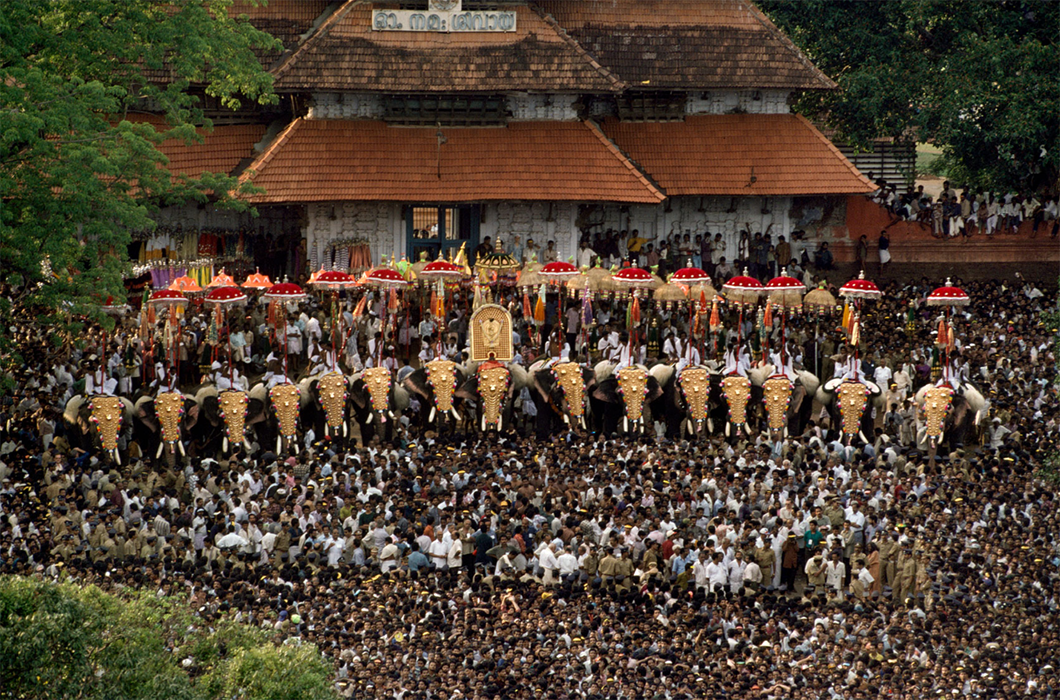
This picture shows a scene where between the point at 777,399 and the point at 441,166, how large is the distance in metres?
10.6

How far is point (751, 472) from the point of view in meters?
28.3

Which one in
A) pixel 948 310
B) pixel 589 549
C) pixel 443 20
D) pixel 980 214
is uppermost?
pixel 443 20

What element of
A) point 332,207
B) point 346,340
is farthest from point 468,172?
point 346,340

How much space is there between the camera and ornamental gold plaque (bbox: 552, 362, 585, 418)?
99.8 feet

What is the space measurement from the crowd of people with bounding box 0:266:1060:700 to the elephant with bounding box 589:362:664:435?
0.39 metres

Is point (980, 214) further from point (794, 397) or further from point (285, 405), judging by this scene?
point (285, 405)

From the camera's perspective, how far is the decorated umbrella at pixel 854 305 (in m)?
31.4

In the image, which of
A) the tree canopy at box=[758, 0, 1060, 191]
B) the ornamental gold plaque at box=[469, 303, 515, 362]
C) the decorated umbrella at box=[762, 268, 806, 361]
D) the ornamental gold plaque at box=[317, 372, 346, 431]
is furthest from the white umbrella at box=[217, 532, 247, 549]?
the tree canopy at box=[758, 0, 1060, 191]

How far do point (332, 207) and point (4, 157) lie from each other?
33.2 ft

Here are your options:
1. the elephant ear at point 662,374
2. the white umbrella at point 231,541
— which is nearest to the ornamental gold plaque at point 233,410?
the white umbrella at point 231,541

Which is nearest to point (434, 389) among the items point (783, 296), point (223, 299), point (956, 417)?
point (223, 299)

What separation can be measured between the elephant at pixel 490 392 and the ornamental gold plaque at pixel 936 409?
6.94 metres

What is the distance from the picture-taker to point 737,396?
30453mm

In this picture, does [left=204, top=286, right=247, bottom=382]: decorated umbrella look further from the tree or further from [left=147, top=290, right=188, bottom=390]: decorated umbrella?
the tree
